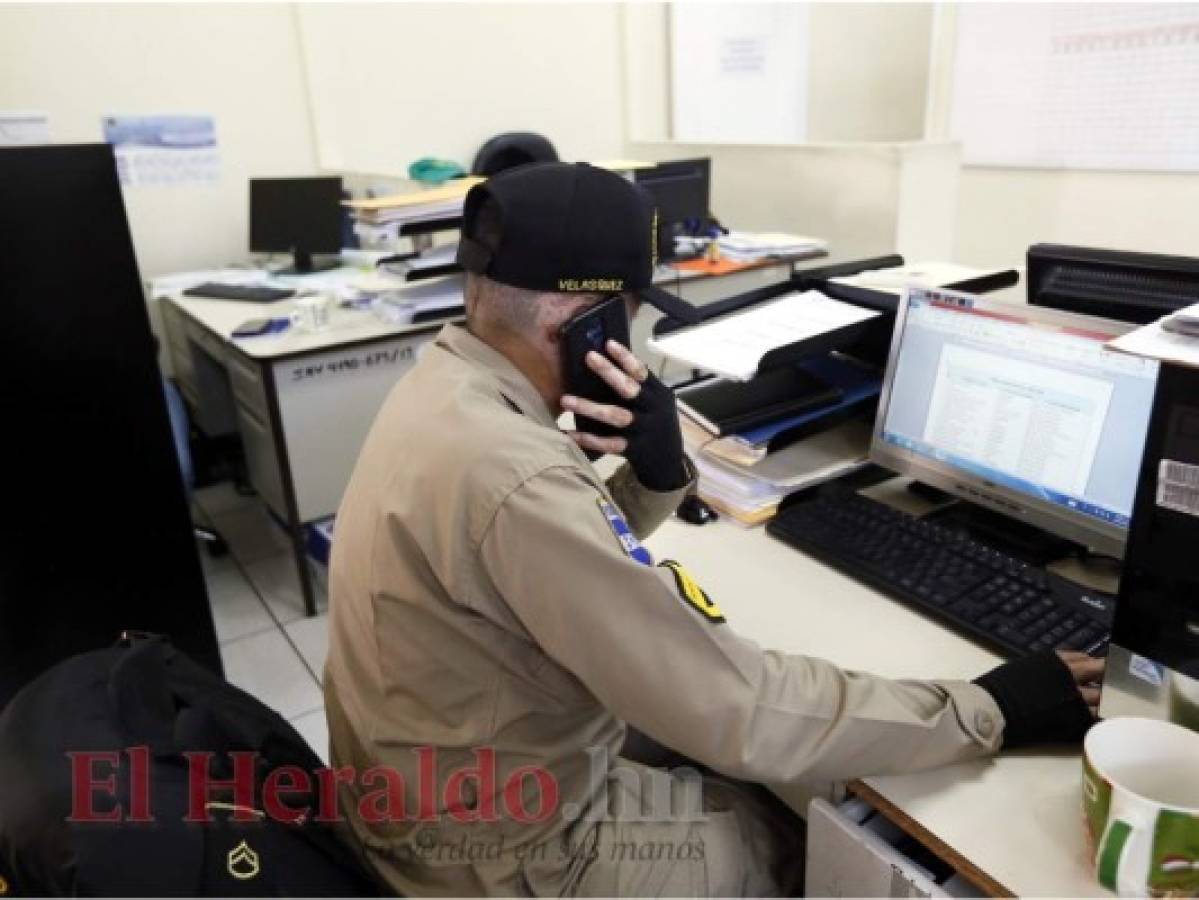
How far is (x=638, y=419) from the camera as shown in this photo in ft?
3.76

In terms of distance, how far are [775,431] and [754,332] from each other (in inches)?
6.4

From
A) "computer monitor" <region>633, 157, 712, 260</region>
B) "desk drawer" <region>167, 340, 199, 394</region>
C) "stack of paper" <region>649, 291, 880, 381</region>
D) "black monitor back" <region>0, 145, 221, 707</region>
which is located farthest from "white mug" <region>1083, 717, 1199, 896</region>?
"desk drawer" <region>167, 340, 199, 394</region>

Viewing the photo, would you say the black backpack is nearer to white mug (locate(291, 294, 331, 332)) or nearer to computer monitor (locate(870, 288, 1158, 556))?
computer monitor (locate(870, 288, 1158, 556))

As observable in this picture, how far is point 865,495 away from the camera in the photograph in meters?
1.43

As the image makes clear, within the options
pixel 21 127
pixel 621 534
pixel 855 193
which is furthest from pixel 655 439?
pixel 855 193

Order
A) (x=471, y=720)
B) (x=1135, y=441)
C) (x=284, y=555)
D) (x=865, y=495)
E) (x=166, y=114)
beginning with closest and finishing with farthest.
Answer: (x=471, y=720)
(x=1135, y=441)
(x=865, y=495)
(x=284, y=555)
(x=166, y=114)

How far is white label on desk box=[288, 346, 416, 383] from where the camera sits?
2.43 metres

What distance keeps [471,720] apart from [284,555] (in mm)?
2226

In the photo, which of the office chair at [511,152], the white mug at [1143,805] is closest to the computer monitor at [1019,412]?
the white mug at [1143,805]

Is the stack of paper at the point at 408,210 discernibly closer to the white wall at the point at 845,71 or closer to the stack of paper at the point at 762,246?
the stack of paper at the point at 762,246

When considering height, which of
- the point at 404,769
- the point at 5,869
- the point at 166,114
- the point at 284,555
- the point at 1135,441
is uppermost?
the point at 166,114

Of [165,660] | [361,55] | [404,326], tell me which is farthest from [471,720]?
[361,55]

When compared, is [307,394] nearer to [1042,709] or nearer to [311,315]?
[311,315]

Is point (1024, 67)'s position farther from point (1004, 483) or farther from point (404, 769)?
point (404, 769)
